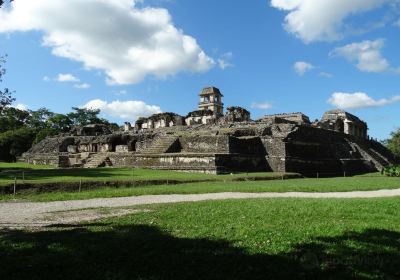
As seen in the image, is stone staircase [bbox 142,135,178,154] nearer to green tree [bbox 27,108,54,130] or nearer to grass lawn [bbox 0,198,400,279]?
grass lawn [bbox 0,198,400,279]

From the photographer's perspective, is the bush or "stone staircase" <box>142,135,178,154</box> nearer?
the bush

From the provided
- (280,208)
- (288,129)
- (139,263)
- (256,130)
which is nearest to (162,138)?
(256,130)

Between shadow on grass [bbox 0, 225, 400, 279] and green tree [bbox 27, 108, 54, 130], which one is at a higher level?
green tree [bbox 27, 108, 54, 130]

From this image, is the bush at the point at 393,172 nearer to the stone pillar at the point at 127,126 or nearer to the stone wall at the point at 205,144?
the stone wall at the point at 205,144

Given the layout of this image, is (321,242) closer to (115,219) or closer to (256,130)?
(115,219)

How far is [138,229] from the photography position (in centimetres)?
748

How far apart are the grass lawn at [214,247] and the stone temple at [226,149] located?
14595 mm

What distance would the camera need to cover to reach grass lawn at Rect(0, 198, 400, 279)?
5.08 metres

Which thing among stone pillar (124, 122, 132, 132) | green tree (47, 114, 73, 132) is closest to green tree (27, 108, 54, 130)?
green tree (47, 114, 73, 132)

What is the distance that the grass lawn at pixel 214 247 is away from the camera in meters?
5.08

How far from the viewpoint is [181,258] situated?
560cm

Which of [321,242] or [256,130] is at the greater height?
[256,130]

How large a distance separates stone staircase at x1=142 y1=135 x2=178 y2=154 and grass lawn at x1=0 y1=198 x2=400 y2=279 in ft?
56.7

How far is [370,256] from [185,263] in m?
2.58
